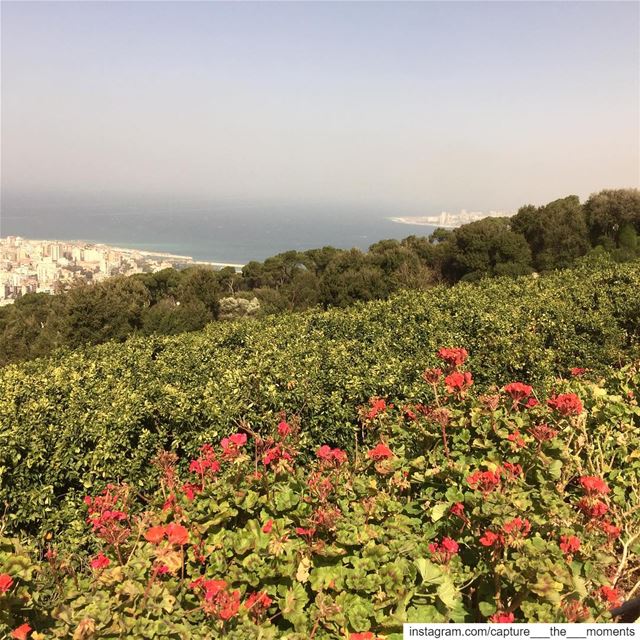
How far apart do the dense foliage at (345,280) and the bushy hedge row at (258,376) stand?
41.8 ft

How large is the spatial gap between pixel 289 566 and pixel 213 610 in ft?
1.29

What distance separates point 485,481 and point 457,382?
101 cm

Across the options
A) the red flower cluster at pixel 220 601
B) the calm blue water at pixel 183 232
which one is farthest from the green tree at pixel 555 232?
the calm blue water at pixel 183 232

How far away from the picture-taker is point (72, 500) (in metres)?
4.24

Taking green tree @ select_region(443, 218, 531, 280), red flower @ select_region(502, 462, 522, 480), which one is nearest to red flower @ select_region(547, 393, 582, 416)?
red flower @ select_region(502, 462, 522, 480)

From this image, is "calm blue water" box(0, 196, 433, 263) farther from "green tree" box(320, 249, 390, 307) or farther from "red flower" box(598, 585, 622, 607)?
"red flower" box(598, 585, 622, 607)

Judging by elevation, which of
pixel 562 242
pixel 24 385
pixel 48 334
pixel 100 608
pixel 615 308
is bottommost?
pixel 48 334

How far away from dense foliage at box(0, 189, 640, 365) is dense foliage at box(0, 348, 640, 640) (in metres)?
18.2

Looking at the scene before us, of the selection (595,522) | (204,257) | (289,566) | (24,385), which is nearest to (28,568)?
(289,566)

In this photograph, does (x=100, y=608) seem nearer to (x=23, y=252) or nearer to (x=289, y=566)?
(x=289, y=566)

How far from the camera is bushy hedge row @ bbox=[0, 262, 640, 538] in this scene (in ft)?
14.1

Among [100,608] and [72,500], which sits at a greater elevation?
[100,608]

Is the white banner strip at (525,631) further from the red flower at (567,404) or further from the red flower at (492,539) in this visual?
the red flower at (567,404)

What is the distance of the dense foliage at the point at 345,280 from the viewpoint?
878 inches
